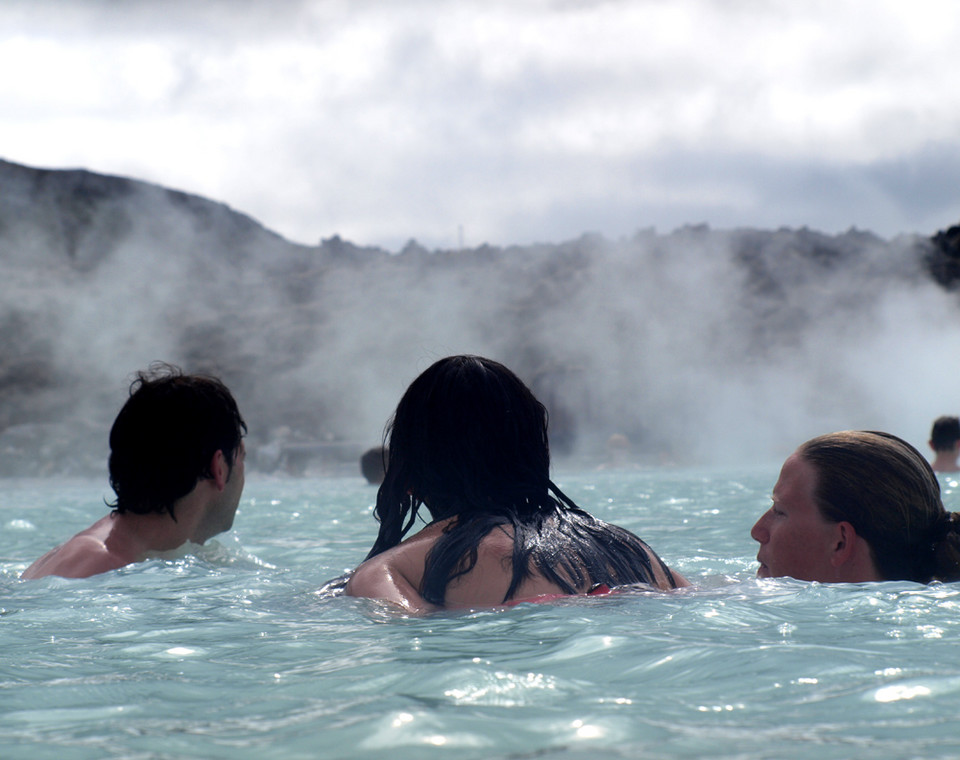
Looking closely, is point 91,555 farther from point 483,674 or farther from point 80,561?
point 483,674

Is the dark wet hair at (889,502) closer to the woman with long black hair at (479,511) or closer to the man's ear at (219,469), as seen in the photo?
the woman with long black hair at (479,511)

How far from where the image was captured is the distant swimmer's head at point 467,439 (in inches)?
91.4

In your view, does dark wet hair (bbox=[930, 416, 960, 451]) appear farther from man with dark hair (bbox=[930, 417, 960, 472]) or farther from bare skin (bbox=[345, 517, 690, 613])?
bare skin (bbox=[345, 517, 690, 613])

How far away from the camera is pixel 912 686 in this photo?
5.25 ft

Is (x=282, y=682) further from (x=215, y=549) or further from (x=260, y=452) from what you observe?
(x=260, y=452)

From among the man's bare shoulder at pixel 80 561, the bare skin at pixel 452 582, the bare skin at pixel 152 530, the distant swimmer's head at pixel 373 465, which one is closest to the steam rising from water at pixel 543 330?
the distant swimmer's head at pixel 373 465

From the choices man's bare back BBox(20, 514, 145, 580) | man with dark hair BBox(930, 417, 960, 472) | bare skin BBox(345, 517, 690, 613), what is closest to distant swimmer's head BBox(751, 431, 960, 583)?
bare skin BBox(345, 517, 690, 613)

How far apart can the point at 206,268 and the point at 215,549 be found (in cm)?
2915

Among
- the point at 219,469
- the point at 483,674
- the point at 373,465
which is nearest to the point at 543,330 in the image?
the point at 373,465

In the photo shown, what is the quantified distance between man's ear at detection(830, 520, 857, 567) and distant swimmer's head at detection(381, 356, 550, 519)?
792 millimetres

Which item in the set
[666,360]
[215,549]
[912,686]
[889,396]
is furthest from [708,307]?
[912,686]

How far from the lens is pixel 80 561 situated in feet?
10.7

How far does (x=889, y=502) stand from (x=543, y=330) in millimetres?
23698

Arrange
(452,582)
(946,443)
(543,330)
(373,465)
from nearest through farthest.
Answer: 1. (452,582)
2. (946,443)
3. (373,465)
4. (543,330)
